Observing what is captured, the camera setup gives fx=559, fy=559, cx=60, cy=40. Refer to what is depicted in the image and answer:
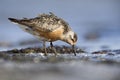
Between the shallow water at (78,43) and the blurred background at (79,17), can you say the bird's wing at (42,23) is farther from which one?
the blurred background at (79,17)

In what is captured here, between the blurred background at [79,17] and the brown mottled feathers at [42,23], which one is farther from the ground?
the blurred background at [79,17]

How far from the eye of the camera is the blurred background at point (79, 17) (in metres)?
21.8

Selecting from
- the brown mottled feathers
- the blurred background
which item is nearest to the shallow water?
the blurred background

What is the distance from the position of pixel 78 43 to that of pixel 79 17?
984 centimetres

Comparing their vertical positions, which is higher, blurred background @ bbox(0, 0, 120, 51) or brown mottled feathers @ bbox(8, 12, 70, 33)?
blurred background @ bbox(0, 0, 120, 51)

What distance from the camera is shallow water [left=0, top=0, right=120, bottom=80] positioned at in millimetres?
11766

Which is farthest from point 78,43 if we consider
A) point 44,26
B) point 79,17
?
point 79,17

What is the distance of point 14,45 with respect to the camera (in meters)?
20.5

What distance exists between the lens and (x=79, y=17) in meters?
31.2

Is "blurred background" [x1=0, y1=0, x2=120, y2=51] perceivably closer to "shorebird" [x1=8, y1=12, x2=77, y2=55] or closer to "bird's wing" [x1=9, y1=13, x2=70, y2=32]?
"shorebird" [x1=8, y1=12, x2=77, y2=55]

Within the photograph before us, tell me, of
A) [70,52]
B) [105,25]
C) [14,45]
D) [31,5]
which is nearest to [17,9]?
[31,5]

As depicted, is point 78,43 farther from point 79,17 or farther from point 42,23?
point 79,17

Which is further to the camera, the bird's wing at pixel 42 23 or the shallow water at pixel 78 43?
the bird's wing at pixel 42 23

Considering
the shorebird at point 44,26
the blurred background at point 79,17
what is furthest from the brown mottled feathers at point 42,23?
the blurred background at point 79,17
